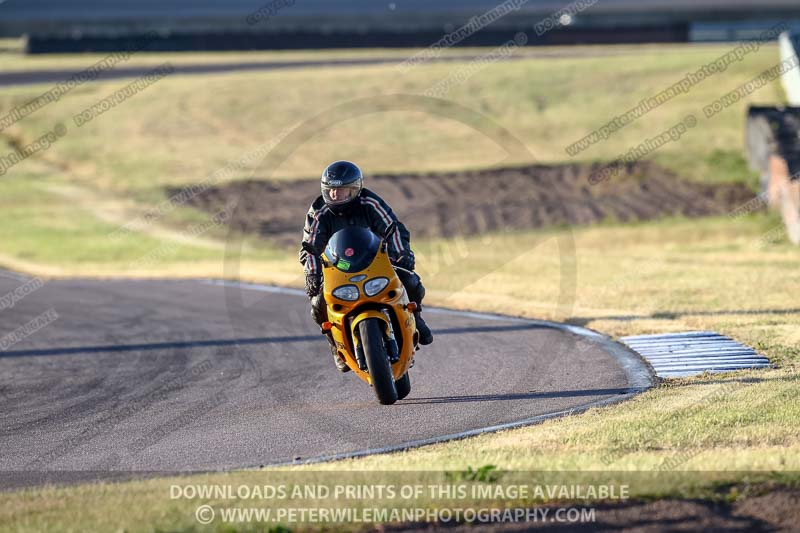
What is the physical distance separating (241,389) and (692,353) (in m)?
5.00

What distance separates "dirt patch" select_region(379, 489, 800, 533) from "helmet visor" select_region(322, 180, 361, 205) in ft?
14.1

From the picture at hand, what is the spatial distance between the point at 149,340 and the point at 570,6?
48.6 m

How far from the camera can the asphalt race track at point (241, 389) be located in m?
8.34

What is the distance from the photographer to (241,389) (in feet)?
35.8

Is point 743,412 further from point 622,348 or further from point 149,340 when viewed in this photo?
point 149,340

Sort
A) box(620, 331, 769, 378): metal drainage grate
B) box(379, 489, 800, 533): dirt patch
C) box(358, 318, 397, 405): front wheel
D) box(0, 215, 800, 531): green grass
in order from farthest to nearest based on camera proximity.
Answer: box(620, 331, 769, 378): metal drainage grate < box(358, 318, 397, 405): front wheel < box(0, 215, 800, 531): green grass < box(379, 489, 800, 533): dirt patch

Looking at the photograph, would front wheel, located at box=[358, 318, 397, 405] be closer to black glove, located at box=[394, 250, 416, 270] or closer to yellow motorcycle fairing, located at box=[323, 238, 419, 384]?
yellow motorcycle fairing, located at box=[323, 238, 419, 384]

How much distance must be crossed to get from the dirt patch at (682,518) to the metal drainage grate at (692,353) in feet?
15.2

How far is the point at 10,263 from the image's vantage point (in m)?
27.6

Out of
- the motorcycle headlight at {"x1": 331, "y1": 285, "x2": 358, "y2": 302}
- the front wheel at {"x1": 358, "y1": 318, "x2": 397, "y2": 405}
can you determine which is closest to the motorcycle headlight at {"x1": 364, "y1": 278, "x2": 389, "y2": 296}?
the motorcycle headlight at {"x1": 331, "y1": 285, "x2": 358, "y2": 302}

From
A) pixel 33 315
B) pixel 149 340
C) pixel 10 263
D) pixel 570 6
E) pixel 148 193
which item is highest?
pixel 570 6

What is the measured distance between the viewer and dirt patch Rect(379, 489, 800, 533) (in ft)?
18.5

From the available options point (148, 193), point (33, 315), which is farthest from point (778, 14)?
point (33, 315)

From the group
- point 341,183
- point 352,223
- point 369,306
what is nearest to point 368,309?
point 369,306
